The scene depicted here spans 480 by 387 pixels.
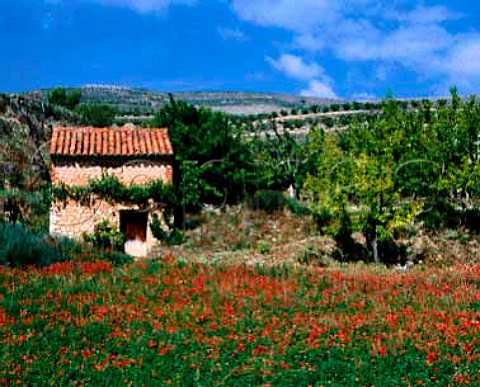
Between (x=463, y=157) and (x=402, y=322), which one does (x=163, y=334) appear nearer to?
(x=402, y=322)

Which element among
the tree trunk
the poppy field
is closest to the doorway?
the tree trunk

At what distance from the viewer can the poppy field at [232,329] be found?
9.97 m

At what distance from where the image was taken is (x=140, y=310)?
13.4 m

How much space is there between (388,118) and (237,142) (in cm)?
875

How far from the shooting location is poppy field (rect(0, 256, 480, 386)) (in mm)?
9969

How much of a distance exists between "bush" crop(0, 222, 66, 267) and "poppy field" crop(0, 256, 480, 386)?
0.92 m

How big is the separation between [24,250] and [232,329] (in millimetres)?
8074

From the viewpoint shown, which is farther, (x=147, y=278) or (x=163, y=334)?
(x=147, y=278)

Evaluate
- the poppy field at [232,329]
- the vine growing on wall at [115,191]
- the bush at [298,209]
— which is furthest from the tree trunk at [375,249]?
the vine growing on wall at [115,191]

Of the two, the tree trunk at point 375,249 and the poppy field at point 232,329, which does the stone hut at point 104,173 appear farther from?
the poppy field at point 232,329

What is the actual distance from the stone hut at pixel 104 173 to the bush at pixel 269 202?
4.19m

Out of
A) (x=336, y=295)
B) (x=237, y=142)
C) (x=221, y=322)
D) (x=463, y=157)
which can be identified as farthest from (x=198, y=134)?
(x=221, y=322)

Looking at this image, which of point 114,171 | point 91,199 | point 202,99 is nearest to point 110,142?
point 114,171

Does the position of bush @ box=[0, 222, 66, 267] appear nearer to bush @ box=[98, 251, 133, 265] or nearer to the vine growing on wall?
bush @ box=[98, 251, 133, 265]
